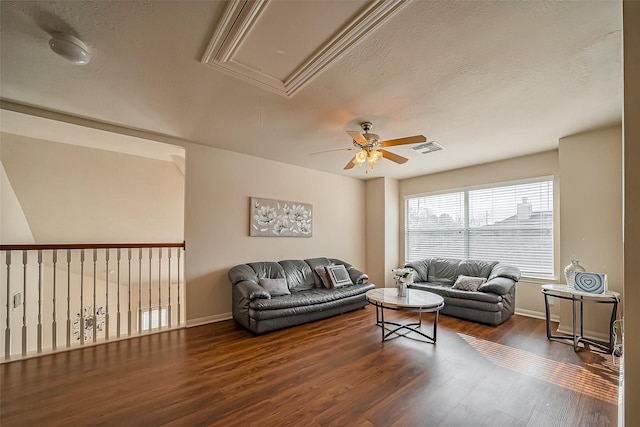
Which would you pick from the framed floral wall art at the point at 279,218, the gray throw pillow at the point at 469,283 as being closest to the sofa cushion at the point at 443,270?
the gray throw pillow at the point at 469,283

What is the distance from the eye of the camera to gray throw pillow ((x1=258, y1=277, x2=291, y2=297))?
Result: 397cm

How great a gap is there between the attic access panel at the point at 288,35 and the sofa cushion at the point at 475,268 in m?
4.36

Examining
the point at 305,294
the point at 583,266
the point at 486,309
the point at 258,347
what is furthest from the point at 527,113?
the point at 258,347

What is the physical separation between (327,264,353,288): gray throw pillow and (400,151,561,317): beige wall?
8.91 ft

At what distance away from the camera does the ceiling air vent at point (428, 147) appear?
12.9 feet

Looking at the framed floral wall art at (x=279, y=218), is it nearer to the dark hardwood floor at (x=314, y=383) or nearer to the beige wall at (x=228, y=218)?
the beige wall at (x=228, y=218)

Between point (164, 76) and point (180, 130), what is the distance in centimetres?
131

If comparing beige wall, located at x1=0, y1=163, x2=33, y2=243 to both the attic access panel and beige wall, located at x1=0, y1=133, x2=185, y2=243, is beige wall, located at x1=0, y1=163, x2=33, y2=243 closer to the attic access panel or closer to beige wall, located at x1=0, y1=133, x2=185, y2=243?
beige wall, located at x1=0, y1=133, x2=185, y2=243

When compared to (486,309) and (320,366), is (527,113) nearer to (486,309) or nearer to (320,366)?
(486,309)

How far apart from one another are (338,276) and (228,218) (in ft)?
7.09

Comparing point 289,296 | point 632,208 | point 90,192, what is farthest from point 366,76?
point 90,192

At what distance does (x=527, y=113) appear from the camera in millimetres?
2959

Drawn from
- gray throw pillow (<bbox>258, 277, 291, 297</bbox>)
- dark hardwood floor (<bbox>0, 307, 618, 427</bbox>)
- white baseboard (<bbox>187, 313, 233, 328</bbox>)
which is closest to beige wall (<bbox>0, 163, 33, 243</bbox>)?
dark hardwood floor (<bbox>0, 307, 618, 427</bbox>)

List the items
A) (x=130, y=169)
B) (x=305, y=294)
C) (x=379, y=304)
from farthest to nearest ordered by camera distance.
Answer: (x=130, y=169), (x=305, y=294), (x=379, y=304)
